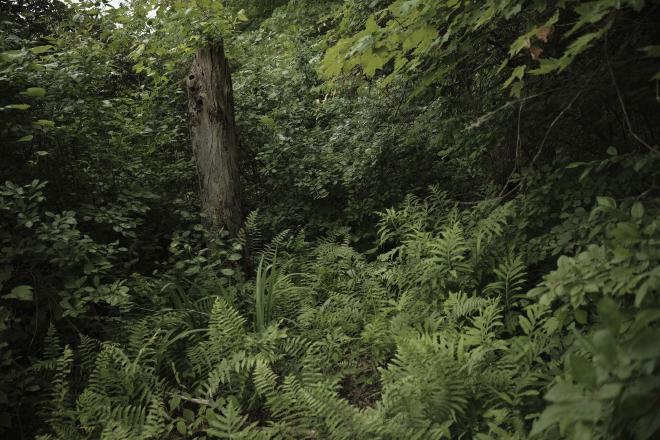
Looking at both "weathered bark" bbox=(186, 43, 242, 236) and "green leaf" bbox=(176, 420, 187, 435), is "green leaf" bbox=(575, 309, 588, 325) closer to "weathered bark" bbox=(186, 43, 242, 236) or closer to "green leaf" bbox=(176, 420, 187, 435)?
"green leaf" bbox=(176, 420, 187, 435)

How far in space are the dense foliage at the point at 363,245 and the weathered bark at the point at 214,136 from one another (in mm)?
215

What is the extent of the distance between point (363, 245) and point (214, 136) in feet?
6.93

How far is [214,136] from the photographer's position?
464 centimetres

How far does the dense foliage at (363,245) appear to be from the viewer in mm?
2197

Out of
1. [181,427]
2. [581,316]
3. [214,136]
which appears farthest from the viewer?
[214,136]

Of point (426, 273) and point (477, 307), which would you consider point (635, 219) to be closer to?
point (477, 307)

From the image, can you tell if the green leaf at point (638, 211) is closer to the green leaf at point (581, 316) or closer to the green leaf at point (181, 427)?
the green leaf at point (581, 316)

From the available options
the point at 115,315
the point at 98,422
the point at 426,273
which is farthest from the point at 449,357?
the point at 115,315

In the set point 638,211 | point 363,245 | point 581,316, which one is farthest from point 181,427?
point 363,245

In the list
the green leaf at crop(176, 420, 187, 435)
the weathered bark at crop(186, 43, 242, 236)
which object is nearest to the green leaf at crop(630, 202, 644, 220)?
the green leaf at crop(176, 420, 187, 435)

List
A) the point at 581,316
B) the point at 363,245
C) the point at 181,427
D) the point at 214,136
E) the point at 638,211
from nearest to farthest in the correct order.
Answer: the point at 638,211 < the point at 581,316 < the point at 181,427 < the point at 214,136 < the point at 363,245

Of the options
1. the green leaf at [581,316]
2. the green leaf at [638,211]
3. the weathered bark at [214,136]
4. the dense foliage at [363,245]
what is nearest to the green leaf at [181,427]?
the dense foliage at [363,245]

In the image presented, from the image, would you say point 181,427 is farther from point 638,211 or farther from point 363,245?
point 363,245

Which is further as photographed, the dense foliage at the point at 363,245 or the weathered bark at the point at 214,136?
the weathered bark at the point at 214,136
